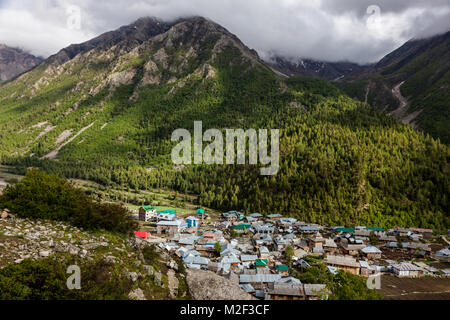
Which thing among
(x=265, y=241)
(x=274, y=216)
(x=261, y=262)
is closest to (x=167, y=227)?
(x=265, y=241)

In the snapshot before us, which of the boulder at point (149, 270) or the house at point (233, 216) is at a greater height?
the boulder at point (149, 270)

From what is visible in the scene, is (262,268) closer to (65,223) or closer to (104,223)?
(104,223)

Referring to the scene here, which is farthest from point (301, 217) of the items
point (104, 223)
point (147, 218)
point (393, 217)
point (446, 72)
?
point (446, 72)

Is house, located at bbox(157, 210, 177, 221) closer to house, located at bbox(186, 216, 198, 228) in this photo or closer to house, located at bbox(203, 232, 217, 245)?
house, located at bbox(186, 216, 198, 228)

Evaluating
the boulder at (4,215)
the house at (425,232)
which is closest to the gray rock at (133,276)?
the boulder at (4,215)

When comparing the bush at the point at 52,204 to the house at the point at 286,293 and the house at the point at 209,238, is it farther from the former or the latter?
the house at the point at 209,238
